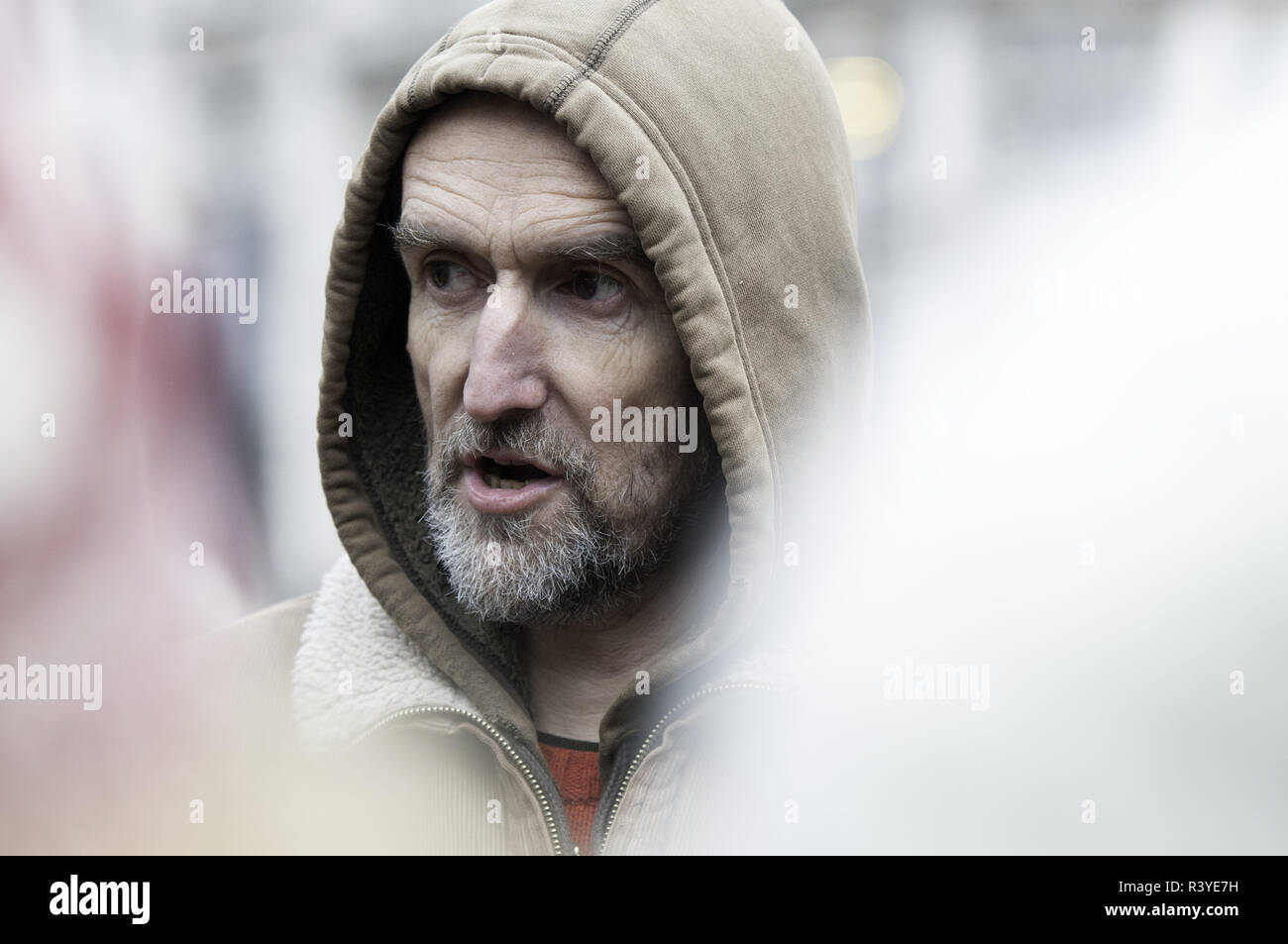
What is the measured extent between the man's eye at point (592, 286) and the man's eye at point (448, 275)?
17 centimetres

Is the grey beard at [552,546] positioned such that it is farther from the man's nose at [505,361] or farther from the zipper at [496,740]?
the zipper at [496,740]

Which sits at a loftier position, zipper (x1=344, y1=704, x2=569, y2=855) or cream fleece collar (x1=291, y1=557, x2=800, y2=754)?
cream fleece collar (x1=291, y1=557, x2=800, y2=754)

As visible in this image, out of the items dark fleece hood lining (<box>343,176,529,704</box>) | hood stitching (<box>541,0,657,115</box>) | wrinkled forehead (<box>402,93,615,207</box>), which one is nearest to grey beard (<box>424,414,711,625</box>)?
dark fleece hood lining (<box>343,176,529,704</box>)

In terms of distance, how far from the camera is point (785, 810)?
177 centimetres

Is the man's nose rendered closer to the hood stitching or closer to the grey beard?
the grey beard

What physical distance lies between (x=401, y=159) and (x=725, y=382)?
0.68 m

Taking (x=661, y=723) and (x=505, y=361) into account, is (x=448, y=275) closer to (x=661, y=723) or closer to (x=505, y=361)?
(x=505, y=361)

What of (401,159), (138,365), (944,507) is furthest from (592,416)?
(944,507)

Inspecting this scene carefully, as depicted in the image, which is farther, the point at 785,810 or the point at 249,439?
the point at 249,439

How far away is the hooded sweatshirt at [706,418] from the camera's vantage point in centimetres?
176

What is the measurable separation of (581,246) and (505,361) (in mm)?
205

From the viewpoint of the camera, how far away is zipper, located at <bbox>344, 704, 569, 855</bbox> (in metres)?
1.76

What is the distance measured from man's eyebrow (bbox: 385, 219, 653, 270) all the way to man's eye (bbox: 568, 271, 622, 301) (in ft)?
0.14

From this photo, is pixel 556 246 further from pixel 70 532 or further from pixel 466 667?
pixel 70 532
